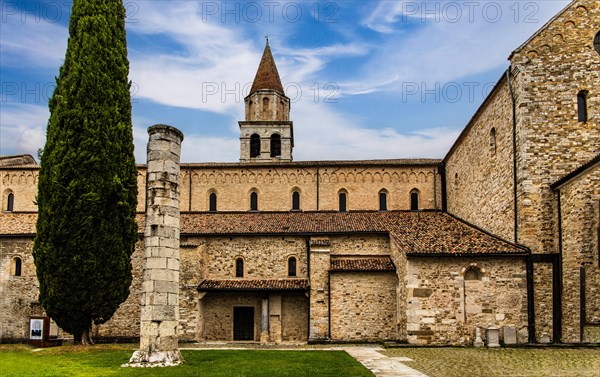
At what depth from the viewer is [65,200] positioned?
2005cm

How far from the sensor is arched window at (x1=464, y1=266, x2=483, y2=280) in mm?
21234

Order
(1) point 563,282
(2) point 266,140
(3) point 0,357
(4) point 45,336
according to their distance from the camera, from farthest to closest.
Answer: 1. (2) point 266,140
2. (4) point 45,336
3. (1) point 563,282
4. (3) point 0,357

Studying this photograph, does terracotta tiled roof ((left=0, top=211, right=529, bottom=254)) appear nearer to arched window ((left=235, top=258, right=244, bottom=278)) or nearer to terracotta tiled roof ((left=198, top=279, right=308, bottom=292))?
arched window ((left=235, top=258, right=244, bottom=278))

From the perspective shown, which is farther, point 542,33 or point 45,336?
point 45,336

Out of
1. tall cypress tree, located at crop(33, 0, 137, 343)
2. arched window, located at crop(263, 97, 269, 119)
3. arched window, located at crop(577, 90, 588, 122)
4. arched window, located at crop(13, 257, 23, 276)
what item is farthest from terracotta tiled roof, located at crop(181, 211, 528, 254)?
arched window, located at crop(263, 97, 269, 119)

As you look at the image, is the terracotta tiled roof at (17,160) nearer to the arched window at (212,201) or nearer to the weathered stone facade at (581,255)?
the arched window at (212,201)

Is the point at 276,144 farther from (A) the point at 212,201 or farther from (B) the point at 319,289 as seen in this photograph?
(B) the point at 319,289

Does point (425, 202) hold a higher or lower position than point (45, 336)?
higher

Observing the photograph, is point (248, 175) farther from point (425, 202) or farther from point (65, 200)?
point (65, 200)

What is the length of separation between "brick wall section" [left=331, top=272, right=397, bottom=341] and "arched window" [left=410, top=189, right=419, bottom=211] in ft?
26.2

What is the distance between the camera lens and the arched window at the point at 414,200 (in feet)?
105

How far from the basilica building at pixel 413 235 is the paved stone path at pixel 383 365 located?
10.7 ft

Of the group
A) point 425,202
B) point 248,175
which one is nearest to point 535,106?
point 425,202

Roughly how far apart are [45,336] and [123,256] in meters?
5.57
